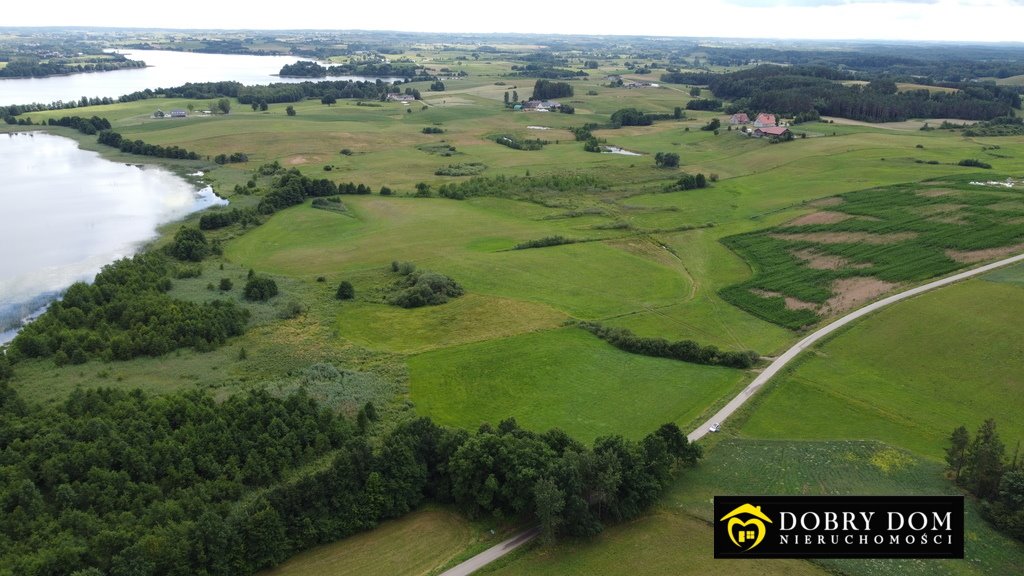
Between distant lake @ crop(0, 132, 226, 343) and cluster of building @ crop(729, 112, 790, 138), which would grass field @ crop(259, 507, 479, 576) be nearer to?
distant lake @ crop(0, 132, 226, 343)

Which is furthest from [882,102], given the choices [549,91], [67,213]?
[67,213]

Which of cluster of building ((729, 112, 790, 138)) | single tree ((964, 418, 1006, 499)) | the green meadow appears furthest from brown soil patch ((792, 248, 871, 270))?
cluster of building ((729, 112, 790, 138))

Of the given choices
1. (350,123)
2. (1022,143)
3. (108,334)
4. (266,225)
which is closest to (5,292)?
(108,334)

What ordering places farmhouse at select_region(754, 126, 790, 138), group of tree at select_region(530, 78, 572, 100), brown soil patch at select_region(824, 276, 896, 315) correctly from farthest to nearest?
group of tree at select_region(530, 78, 572, 100) → farmhouse at select_region(754, 126, 790, 138) → brown soil patch at select_region(824, 276, 896, 315)

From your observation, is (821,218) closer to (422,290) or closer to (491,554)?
(422,290)

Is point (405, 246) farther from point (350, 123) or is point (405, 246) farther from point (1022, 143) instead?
point (1022, 143)

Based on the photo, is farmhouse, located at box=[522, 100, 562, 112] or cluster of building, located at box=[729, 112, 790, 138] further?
farmhouse, located at box=[522, 100, 562, 112]
